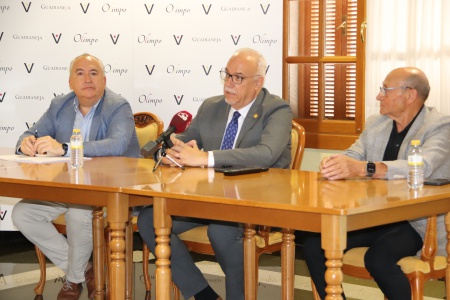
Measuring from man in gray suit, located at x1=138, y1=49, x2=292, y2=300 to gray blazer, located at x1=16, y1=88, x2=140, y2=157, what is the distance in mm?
348

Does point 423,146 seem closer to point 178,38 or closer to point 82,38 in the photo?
point 178,38

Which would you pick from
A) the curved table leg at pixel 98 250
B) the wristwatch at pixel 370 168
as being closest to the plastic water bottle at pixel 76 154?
the curved table leg at pixel 98 250

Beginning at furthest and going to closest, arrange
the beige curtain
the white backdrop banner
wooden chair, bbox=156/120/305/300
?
the white backdrop banner < the beige curtain < wooden chair, bbox=156/120/305/300

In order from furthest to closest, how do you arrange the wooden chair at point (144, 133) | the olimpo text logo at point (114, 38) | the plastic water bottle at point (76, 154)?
the olimpo text logo at point (114, 38) → the wooden chair at point (144, 133) → the plastic water bottle at point (76, 154)

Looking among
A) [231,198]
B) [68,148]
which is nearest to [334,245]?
[231,198]

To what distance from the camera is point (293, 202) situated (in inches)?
116

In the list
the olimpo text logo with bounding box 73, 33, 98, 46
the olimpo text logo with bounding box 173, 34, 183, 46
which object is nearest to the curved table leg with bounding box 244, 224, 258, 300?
the olimpo text logo with bounding box 173, 34, 183, 46

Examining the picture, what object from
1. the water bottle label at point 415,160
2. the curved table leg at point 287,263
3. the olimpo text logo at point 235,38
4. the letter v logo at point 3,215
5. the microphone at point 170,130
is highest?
the olimpo text logo at point 235,38

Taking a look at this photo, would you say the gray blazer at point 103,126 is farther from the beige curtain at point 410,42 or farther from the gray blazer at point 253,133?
the beige curtain at point 410,42

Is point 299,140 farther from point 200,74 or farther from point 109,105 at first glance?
point 200,74

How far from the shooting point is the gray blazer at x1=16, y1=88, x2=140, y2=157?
4582 millimetres

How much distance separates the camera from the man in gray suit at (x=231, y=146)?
Result: 391 cm

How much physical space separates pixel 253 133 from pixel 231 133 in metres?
0.15

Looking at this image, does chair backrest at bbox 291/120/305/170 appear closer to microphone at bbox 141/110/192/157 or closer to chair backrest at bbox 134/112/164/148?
microphone at bbox 141/110/192/157
